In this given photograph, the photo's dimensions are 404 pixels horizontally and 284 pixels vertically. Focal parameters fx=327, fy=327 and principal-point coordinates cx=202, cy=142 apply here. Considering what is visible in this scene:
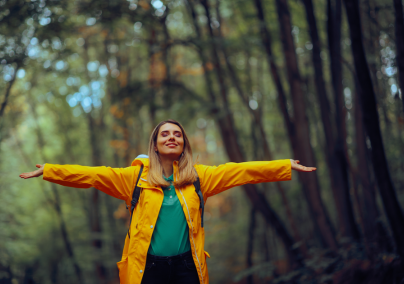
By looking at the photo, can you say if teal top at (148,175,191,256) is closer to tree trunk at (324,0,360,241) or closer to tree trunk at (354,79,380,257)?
tree trunk at (354,79,380,257)

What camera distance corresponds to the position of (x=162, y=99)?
8078mm

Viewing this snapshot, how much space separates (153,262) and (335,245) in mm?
5239

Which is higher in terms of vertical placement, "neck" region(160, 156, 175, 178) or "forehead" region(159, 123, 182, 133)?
"forehead" region(159, 123, 182, 133)

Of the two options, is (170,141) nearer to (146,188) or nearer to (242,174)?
(146,188)

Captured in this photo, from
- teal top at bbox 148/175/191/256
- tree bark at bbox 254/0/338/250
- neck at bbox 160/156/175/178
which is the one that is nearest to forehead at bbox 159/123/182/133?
neck at bbox 160/156/175/178

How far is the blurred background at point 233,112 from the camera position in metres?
5.18

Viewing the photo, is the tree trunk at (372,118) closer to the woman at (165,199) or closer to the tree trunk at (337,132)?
the tree trunk at (337,132)

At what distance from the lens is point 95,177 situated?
2.49 metres

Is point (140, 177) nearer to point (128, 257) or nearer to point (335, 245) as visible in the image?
point (128, 257)

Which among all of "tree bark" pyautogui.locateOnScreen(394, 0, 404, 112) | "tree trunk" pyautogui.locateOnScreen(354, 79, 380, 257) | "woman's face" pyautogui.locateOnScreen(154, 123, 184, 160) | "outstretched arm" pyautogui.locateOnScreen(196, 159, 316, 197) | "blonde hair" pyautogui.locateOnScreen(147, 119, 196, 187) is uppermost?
"tree bark" pyautogui.locateOnScreen(394, 0, 404, 112)

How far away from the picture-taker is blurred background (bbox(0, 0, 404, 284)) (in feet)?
17.0

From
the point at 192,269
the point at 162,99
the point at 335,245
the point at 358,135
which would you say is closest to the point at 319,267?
the point at 335,245

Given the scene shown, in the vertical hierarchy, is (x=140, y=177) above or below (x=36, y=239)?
above

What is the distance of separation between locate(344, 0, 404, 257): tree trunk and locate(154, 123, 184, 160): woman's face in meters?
2.42
